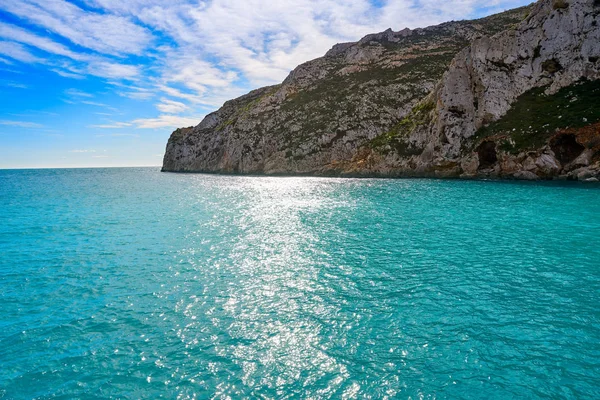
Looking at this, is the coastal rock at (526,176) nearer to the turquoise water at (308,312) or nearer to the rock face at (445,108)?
the rock face at (445,108)

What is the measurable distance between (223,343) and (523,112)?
278 feet

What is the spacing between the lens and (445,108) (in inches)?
3297

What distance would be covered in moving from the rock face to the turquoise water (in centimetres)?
4391

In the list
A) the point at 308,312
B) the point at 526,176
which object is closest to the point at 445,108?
the point at 526,176

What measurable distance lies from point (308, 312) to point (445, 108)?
275ft

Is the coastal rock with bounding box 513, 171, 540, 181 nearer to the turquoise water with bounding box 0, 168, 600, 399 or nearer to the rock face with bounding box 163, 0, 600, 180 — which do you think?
the rock face with bounding box 163, 0, 600, 180

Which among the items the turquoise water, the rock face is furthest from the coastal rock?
the turquoise water

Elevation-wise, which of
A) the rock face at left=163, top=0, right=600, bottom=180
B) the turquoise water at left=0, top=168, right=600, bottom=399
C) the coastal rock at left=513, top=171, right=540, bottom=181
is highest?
the rock face at left=163, top=0, right=600, bottom=180

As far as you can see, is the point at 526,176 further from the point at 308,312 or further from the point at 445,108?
the point at 308,312

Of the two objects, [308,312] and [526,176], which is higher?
[526,176]

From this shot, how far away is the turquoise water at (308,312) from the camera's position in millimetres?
10062

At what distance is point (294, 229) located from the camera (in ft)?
109

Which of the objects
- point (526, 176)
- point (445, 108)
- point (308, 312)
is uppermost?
point (445, 108)

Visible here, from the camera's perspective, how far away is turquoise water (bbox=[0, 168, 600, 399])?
10062 millimetres
